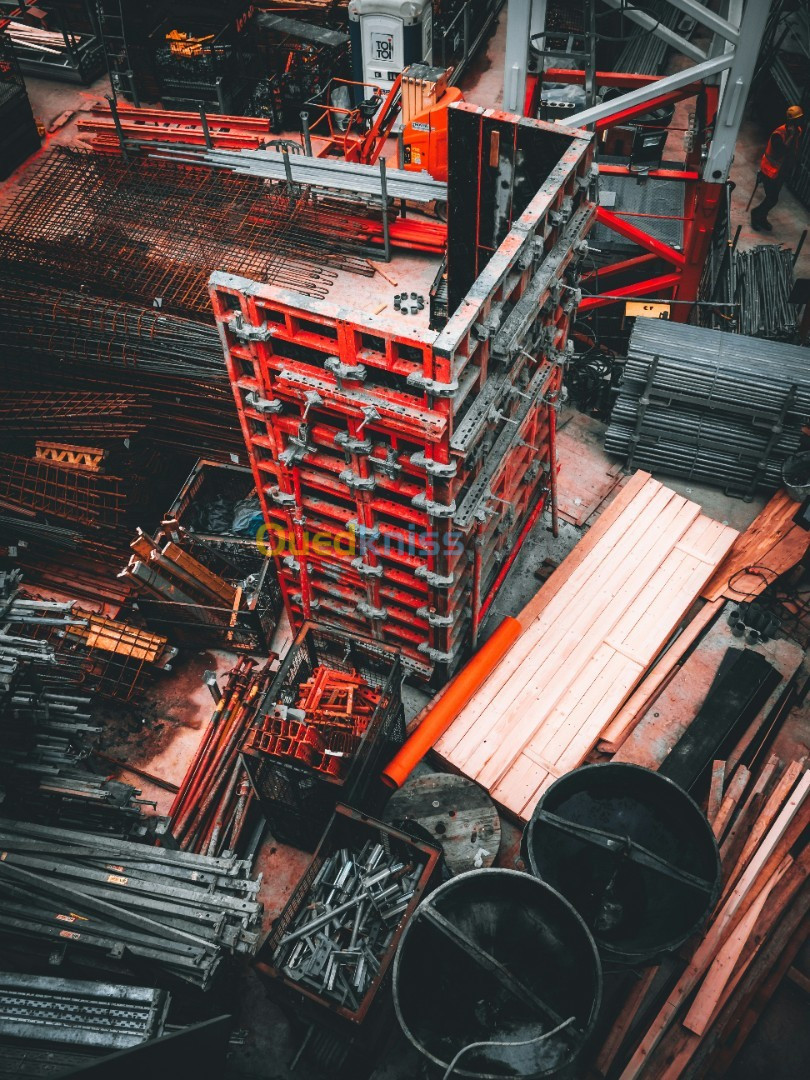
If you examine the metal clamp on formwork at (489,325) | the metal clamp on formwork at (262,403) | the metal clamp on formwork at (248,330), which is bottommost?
the metal clamp on formwork at (262,403)

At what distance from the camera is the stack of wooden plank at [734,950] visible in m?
8.06

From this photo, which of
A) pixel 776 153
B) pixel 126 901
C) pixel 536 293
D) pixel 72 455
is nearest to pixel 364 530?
pixel 536 293

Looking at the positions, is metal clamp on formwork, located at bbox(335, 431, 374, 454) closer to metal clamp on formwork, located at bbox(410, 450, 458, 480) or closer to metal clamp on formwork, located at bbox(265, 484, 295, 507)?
metal clamp on formwork, located at bbox(410, 450, 458, 480)

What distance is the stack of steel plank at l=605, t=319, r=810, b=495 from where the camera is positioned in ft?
38.6

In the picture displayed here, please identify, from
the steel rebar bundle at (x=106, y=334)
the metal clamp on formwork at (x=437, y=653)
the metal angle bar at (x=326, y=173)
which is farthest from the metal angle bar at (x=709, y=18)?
the metal clamp on formwork at (x=437, y=653)

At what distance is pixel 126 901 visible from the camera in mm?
8266

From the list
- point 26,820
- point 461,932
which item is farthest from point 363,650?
point 26,820

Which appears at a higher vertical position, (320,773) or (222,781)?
(320,773)

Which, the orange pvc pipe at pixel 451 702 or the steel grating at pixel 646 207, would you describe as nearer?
the orange pvc pipe at pixel 451 702

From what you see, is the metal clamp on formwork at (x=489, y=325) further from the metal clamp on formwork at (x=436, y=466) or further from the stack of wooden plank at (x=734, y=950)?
the stack of wooden plank at (x=734, y=950)

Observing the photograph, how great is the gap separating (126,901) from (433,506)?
4.71 meters

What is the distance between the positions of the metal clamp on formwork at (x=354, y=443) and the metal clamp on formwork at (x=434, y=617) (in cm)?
208

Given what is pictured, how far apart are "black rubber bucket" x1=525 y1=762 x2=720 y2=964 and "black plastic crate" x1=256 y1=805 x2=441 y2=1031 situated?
44.1 inches

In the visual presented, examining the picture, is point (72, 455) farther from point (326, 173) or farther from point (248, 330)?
point (326, 173)
